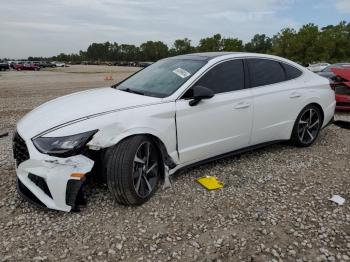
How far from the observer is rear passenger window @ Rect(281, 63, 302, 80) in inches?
202

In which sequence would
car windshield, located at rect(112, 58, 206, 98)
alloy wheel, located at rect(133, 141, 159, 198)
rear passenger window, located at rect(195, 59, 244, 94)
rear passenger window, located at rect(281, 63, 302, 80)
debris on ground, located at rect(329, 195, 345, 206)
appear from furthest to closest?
1. rear passenger window, located at rect(281, 63, 302, 80)
2. rear passenger window, located at rect(195, 59, 244, 94)
3. car windshield, located at rect(112, 58, 206, 98)
4. debris on ground, located at rect(329, 195, 345, 206)
5. alloy wheel, located at rect(133, 141, 159, 198)

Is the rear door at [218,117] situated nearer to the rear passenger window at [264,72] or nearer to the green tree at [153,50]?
the rear passenger window at [264,72]

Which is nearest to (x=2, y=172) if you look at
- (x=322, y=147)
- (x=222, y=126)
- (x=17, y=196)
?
(x=17, y=196)

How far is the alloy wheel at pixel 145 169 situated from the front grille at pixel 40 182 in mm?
855

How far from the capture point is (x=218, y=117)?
13.5 feet

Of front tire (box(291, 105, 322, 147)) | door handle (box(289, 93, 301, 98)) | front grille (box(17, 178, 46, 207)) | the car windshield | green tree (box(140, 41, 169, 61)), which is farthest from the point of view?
green tree (box(140, 41, 169, 61))

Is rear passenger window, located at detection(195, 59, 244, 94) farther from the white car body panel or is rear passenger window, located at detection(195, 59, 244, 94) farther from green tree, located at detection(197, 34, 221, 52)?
green tree, located at detection(197, 34, 221, 52)

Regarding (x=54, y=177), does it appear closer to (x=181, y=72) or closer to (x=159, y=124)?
(x=159, y=124)

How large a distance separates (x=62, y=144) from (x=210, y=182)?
186cm

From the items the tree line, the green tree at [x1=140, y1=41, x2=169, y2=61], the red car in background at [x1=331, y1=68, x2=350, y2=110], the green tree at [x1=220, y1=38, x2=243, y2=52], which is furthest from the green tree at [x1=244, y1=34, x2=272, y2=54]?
the red car in background at [x1=331, y1=68, x2=350, y2=110]

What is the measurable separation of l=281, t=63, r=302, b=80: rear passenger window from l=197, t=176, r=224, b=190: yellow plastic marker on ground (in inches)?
82.2

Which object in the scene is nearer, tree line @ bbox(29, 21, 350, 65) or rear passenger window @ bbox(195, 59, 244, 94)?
rear passenger window @ bbox(195, 59, 244, 94)

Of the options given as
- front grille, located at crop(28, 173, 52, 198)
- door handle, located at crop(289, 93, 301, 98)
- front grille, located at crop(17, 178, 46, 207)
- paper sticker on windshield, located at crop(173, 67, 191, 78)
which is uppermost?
paper sticker on windshield, located at crop(173, 67, 191, 78)

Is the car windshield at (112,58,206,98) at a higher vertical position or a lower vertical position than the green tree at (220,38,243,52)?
higher
